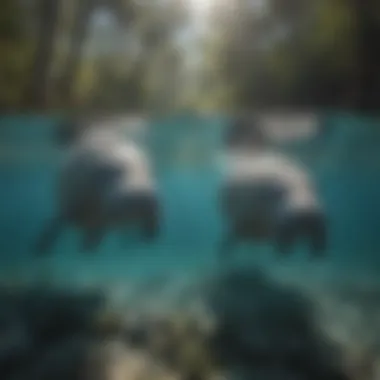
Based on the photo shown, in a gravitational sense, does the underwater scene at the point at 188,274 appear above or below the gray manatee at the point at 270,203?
below

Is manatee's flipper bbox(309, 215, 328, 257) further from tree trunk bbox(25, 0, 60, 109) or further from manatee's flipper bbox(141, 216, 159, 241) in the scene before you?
tree trunk bbox(25, 0, 60, 109)

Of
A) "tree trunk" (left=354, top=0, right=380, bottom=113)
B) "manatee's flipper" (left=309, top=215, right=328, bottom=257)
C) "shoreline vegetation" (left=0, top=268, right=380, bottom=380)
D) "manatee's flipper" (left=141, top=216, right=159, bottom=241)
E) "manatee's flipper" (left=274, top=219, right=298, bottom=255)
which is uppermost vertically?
"tree trunk" (left=354, top=0, right=380, bottom=113)

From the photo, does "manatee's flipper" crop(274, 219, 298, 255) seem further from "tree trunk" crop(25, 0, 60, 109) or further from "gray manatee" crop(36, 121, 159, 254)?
"tree trunk" crop(25, 0, 60, 109)

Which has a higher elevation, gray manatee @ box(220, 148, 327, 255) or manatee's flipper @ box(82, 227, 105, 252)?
gray manatee @ box(220, 148, 327, 255)

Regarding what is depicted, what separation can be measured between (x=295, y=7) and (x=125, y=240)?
408 mm

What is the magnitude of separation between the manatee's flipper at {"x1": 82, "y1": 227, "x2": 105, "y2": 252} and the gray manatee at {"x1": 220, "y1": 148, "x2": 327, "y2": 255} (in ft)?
0.57

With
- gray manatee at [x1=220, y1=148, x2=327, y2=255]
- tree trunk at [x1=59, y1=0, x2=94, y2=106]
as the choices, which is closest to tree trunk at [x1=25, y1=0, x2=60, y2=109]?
tree trunk at [x1=59, y1=0, x2=94, y2=106]

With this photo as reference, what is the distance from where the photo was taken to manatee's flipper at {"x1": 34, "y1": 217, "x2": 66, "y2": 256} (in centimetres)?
114

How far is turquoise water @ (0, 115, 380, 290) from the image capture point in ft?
3.73

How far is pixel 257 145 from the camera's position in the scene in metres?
1.16

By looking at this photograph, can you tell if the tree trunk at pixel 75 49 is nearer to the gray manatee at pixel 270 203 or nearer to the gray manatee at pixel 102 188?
the gray manatee at pixel 102 188

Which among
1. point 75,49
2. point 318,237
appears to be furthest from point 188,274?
point 75,49

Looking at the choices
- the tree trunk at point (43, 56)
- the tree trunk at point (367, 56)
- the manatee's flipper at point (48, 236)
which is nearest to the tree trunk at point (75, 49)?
the tree trunk at point (43, 56)

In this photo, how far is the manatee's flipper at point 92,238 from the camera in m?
1.14
